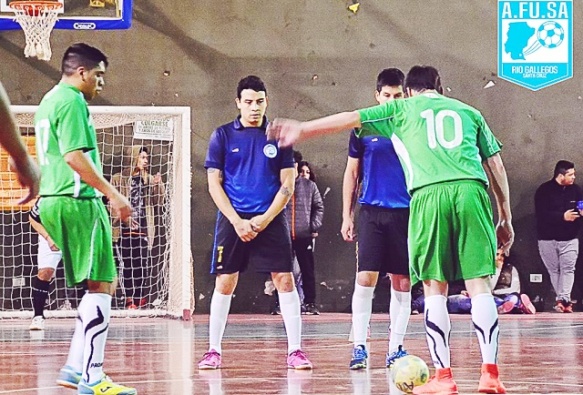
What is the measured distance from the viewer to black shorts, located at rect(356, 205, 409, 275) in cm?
826

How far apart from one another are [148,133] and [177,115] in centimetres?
66

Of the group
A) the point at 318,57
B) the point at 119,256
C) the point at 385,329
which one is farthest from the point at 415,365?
the point at 318,57

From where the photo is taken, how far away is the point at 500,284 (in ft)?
54.4

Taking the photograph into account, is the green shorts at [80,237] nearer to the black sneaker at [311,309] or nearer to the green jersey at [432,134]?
the green jersey at [432,134]

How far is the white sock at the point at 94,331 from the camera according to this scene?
6.33 m

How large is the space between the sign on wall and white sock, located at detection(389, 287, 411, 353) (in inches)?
377

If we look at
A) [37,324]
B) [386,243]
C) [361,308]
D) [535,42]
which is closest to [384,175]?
[386,243]

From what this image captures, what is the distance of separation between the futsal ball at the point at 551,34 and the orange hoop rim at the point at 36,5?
7503 millimetres

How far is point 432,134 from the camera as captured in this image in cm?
649

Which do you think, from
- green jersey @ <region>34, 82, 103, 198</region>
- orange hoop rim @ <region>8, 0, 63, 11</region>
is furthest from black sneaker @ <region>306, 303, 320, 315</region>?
green jersey @ <region>34, 82, 103, 198</region>

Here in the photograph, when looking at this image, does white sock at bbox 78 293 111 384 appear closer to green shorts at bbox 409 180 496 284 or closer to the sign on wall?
→ green shorts at bbox 409 180 496 284

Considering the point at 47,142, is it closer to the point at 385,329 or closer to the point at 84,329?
the point at 84,329

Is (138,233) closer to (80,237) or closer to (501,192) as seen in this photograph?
(80,237)

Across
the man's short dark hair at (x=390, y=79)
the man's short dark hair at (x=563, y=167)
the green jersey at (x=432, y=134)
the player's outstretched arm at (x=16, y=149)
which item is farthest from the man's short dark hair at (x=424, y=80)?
the man's short dark hair at (x=563, y=167)
